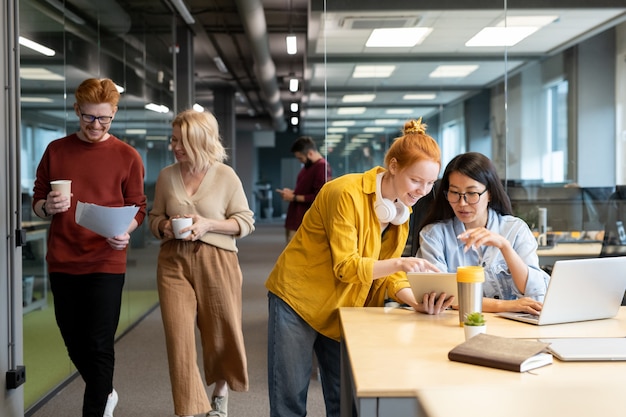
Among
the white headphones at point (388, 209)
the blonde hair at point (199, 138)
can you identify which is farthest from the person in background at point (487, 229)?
the blonde hair at point (199, 138)

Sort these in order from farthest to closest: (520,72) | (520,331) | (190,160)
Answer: (520,72) < (190,160) < (520,331)

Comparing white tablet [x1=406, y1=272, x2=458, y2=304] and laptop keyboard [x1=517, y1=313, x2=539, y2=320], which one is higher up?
white tablet [x1=406, y1=272, x2=458, y2=304]

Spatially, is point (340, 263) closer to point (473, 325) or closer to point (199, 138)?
point (473, 325)

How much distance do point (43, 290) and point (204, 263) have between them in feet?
4.33

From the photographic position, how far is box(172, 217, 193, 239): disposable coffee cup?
3.38 metres

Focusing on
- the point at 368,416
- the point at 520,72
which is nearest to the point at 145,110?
the point at 520,72

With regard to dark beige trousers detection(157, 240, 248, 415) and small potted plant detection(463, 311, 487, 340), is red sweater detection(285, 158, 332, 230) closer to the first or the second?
dark beige trousers detection(157, 240, 248, 415)

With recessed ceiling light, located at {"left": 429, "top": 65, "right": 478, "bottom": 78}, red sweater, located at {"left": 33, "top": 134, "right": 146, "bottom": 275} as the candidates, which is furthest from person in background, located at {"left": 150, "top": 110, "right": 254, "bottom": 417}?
recessed ceiling light, located at {"left": 429, "top": 65, "right": 478, "bottom": 78}

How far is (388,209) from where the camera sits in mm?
2568

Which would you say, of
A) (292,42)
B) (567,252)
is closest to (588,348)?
(567,252)

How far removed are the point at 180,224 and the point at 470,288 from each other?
5.00ft

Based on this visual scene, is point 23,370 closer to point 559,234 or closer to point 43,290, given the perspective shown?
point 43,290

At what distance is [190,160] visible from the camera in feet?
11.6

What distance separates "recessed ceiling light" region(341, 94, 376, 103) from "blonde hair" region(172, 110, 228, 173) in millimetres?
1979
